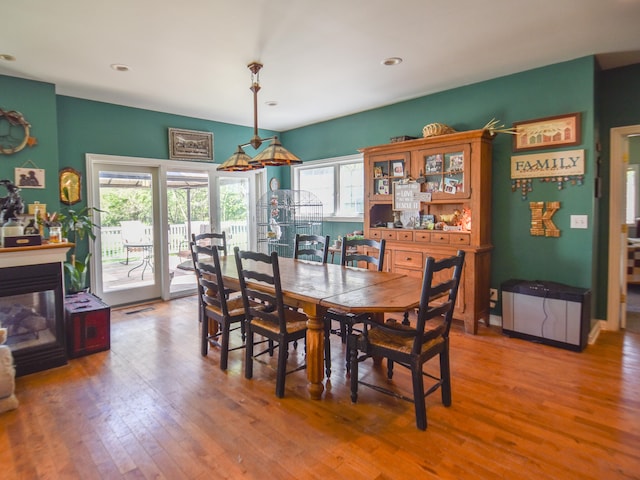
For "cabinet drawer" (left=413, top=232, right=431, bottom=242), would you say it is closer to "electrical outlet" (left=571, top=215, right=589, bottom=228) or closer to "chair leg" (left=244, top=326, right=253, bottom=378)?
"electrical outlet" (left=571, top=215, right=589, bottom=228)

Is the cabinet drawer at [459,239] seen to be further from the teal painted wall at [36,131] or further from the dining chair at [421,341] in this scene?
the teal painted wall at [36,131]

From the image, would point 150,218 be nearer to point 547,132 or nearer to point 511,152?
point 511,152

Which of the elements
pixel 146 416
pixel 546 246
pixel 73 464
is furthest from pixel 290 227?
pixel 73 464

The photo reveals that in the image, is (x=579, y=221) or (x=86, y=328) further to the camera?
(x=579, y=221)

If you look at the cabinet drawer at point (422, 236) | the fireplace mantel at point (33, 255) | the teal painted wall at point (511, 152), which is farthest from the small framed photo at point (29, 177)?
the teal painted wall at point (511, 152)

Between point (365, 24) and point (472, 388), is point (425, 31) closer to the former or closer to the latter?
point (365, 24)

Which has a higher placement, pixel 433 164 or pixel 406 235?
pixel 433 164

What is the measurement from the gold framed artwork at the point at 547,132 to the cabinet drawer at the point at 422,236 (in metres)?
1.22

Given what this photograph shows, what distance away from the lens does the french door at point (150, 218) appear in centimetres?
474

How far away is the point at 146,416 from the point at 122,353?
1.25 metres

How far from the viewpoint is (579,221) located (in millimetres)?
3521

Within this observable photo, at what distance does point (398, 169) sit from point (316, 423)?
10.2ft

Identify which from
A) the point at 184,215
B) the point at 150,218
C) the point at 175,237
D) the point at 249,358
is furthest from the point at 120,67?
the point at 249,358

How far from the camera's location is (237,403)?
2490mm
